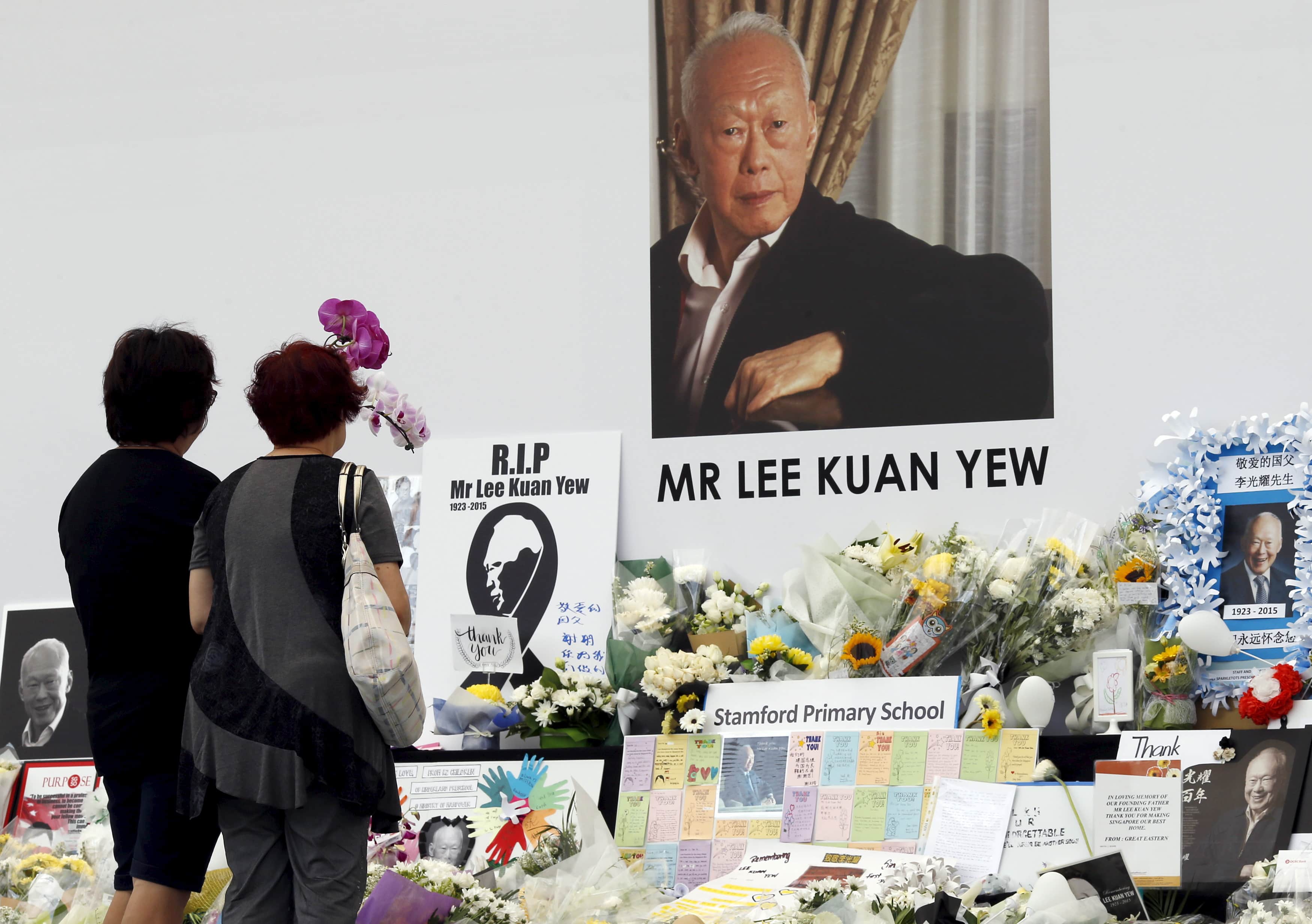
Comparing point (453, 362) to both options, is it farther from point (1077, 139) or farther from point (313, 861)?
point (313, 861)

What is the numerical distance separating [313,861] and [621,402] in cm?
234

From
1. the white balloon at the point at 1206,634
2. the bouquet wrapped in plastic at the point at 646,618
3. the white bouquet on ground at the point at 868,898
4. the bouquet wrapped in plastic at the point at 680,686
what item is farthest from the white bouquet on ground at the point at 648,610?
the white balloon at the point at 1206,634

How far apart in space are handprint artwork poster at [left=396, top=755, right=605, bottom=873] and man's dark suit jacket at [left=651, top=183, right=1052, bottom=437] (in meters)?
1.12

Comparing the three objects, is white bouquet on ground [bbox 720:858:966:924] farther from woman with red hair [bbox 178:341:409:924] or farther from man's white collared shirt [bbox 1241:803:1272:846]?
woman with red hair [bbox 178:341:409:924]

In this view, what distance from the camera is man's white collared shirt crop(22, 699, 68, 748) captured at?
4.73 metres

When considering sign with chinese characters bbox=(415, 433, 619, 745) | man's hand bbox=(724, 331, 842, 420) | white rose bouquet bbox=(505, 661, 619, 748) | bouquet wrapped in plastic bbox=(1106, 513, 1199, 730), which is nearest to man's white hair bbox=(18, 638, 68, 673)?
sign with chinese characters bbox=(415, 433, 619, 745)

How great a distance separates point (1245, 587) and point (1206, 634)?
0.26m

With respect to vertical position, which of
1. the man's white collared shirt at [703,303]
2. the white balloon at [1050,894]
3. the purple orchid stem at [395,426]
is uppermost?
the man's white collared shirt at [703,303]

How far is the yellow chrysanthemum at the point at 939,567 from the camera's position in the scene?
363 cm

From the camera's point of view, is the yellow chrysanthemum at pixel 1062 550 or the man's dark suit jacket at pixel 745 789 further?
the yellow chrysanthemum at pixel 1062 550

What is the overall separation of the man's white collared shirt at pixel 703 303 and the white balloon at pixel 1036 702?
1321mm

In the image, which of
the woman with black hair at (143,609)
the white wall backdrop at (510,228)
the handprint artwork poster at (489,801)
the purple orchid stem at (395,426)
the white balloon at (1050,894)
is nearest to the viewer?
→ the woman with black hair at (143,609)

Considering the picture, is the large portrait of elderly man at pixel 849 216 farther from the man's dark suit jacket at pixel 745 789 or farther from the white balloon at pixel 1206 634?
the man's dark suit jacket at pixel 745 789

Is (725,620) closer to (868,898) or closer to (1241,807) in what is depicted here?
(868,898)
